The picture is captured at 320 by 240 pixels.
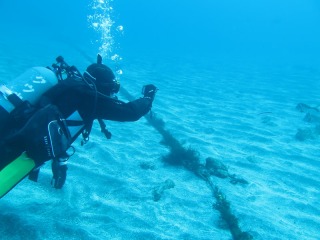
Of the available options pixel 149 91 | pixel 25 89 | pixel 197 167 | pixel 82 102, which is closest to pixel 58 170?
pixel 82 102

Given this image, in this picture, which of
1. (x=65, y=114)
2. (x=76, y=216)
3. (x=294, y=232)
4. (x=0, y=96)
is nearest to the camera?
(x=0, y=96)

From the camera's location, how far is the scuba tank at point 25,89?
11.5 feet

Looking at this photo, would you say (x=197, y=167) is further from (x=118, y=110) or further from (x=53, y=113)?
(x=53, y=113)

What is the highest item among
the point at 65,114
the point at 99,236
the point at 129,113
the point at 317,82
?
the point at 317,82

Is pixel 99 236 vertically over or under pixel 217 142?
under

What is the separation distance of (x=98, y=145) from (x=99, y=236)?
330 centimetres

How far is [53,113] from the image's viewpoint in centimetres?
338

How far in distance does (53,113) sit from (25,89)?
0.70 meters

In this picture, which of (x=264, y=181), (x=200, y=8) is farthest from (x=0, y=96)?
(x=200, y=8)

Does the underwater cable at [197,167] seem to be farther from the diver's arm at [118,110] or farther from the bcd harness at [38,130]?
the bcd harness at [38,130]

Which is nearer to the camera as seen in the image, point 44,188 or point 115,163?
point 44,188

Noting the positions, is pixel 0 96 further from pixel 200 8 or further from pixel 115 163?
pixel 200 8

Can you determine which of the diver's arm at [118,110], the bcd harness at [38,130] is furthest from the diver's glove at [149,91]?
the bcd harness at [38,130]

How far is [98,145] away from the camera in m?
7.25
